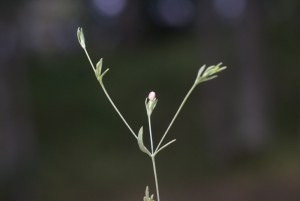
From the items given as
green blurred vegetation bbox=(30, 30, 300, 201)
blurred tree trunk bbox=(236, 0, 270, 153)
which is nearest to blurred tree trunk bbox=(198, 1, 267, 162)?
blurred tree trunk bbox=(236, 0, 270, 153)

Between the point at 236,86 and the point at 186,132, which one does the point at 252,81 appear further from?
the point at 186,132

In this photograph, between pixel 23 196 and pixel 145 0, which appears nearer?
pixel 23 196

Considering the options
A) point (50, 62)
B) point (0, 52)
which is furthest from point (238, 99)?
point (50, 62)

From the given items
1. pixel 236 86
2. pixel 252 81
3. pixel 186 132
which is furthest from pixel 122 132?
pixel 252 81

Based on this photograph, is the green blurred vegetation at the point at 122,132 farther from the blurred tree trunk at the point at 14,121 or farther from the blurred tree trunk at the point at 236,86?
the blurred tree trunk at the point at 14,121

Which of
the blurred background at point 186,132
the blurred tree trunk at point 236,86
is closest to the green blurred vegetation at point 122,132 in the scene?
the blurred background at point 186,132

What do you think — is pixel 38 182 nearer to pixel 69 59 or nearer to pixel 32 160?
pixel 32 160

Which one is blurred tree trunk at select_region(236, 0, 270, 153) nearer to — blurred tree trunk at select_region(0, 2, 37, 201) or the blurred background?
the blurred background
